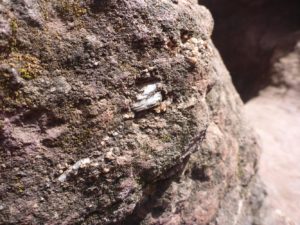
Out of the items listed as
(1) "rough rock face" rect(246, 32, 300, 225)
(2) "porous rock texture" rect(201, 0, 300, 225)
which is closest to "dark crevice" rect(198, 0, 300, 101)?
(2) "porous rock texture" rect(201, 0, 300, 225)

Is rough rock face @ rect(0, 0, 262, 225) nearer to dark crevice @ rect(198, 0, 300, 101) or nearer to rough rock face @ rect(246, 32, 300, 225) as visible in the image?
rough rock face @ rect(246, 32, 300, 225)

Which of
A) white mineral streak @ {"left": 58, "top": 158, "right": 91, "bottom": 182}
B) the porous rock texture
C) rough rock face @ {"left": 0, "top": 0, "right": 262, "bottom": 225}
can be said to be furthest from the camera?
the porous rock texture

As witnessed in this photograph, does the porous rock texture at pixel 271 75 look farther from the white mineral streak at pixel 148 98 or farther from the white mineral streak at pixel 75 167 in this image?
the white mineral streak at pixel 75 167

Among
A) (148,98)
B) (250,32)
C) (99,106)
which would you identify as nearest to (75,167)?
(99,106)

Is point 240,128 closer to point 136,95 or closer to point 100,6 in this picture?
point 136,95

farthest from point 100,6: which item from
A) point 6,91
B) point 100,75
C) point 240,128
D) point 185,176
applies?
point 240,128

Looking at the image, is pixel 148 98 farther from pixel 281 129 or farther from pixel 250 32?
pixel 250 32

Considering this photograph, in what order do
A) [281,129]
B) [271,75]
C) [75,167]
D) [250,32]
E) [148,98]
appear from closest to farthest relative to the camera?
[75,167] < [148,98] < [281,129] < [271,75] < [250,32]

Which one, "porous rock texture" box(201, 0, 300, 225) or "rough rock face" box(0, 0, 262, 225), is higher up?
"rough rock face" box(0, 0, 262, 225)
